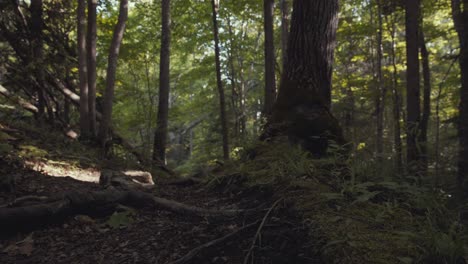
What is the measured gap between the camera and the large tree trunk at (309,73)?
16.3ft

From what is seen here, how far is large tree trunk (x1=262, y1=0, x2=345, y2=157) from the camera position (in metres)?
4.96

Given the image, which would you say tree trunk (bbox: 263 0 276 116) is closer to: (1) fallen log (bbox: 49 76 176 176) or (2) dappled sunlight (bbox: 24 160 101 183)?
(1) fallen log (bbox: 49 76 176 176)

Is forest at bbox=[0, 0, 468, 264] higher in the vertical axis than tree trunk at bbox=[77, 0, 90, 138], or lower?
lower

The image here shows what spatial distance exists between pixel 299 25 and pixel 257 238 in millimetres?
3842

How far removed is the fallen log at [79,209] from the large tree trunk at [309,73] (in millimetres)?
2013

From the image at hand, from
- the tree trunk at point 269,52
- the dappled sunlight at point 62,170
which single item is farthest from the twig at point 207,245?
the tree trunk at point 269,52

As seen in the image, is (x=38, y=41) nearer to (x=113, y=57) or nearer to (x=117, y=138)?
(x=113, y=57)

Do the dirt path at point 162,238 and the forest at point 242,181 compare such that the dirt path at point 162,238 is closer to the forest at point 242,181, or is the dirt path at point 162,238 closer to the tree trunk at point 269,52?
the forest at point 242,181

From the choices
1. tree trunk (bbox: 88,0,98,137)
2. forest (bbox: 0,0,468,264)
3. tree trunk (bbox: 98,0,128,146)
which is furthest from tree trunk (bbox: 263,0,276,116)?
tree trunk (bbox: 88,0,98,137)

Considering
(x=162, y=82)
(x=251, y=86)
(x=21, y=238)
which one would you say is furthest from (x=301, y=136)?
(x=251, y=86)

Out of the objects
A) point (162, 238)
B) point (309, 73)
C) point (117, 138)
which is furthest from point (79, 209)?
point (117, 138)

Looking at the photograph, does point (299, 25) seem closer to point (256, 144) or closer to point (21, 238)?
point (256, 144)

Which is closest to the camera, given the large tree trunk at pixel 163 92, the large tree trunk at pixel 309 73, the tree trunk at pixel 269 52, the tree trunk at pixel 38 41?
the large tree trunk at pixel 309 73

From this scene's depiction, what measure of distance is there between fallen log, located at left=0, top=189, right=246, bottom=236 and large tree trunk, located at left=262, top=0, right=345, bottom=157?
6.60ft
